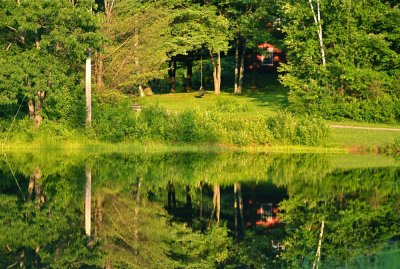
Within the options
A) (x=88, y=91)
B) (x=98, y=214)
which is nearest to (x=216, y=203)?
(x=98, y=214)

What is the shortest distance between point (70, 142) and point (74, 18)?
5.08 metres

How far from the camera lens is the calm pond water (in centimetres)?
1619

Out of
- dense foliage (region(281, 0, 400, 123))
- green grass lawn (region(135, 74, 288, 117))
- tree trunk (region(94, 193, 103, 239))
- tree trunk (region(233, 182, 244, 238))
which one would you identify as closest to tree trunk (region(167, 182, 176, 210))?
tree trunk (region(233, 182, 244, 238))

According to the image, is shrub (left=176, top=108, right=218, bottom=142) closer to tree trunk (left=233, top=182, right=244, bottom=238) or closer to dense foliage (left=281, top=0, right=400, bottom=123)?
dense foliage (left=281, top=0, right=400, bottom=123)

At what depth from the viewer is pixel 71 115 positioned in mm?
37188

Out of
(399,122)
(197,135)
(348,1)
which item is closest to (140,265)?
(197,135)

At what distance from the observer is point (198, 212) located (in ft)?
70.2

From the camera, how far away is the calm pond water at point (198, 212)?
16.2m

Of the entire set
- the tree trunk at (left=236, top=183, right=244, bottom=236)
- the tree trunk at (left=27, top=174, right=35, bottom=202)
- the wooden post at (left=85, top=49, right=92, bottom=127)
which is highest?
the wooden post at (left=85, top=49, right=92, bottom=127)

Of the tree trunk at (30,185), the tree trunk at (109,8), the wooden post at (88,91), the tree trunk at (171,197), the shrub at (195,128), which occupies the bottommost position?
the tree trunk at (171,197)

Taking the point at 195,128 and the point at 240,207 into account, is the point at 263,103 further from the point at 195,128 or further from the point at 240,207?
the point at 240,207

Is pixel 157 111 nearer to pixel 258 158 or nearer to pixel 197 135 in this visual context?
pixel 197 135

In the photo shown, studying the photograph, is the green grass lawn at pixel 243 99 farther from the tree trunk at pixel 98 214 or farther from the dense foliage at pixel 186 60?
the tree trunk at pixel 98 214

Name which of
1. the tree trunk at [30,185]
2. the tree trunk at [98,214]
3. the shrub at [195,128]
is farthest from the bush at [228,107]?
the tree trunk at [98,214]
